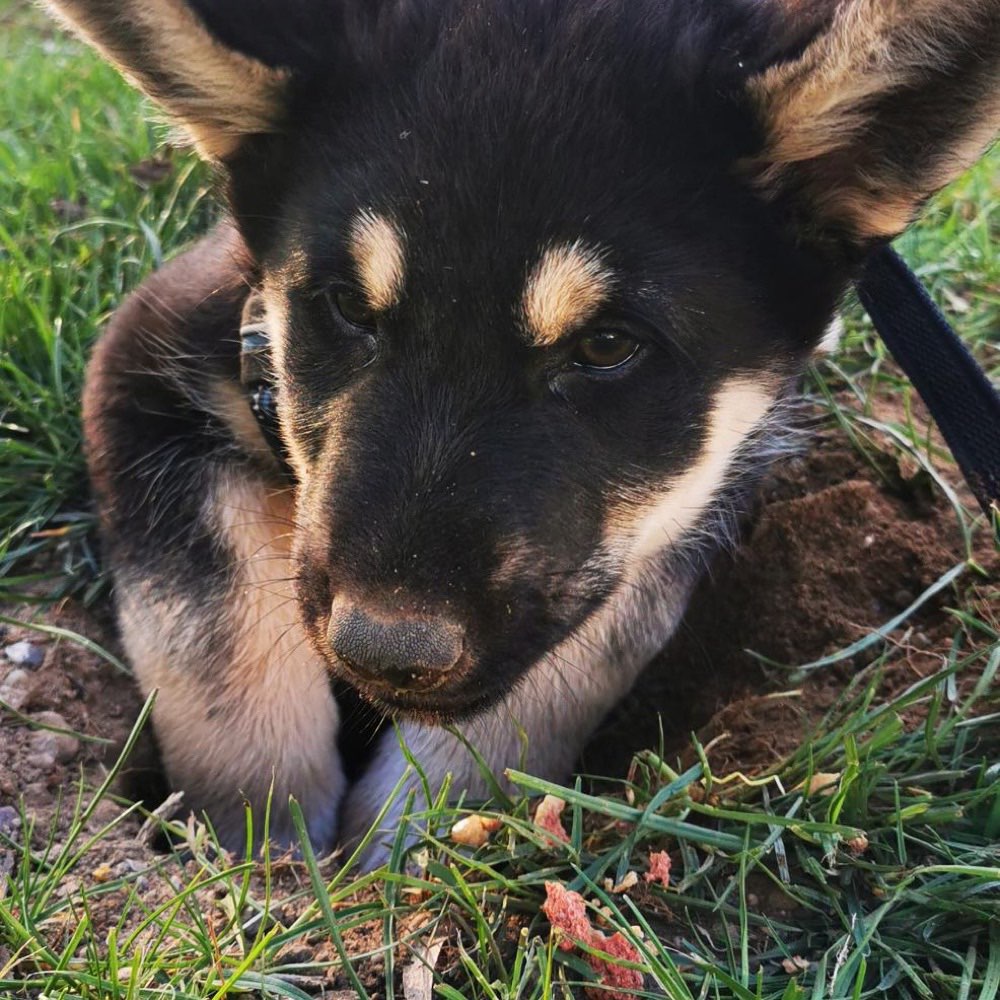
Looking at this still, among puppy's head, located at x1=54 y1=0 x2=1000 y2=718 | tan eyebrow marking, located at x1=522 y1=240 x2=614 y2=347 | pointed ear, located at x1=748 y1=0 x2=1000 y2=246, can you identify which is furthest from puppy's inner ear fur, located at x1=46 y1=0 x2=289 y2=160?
pointed ear, located at x1=748 y1=0 x2=1000 y2=246

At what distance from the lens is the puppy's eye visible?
206 cm

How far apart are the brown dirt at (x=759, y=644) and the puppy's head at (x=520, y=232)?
0.66 m

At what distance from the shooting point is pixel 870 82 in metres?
1.84

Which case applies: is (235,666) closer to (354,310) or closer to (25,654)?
(25,654)

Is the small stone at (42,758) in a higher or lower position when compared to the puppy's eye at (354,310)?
lower

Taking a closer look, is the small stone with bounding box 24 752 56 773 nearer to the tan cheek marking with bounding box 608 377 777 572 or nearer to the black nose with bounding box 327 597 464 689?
the black nose with bounding box 327 597 464 689

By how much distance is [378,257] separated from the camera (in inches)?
77.8

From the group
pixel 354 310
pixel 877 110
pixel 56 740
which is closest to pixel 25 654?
pixel 56 740

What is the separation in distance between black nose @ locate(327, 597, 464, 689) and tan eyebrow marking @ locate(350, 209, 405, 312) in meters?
0.51

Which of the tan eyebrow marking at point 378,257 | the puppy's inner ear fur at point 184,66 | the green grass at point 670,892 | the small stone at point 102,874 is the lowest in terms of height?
the small stone at point 102,874

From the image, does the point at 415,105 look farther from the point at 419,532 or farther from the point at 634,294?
the point at 419,532

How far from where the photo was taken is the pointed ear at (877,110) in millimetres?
1765

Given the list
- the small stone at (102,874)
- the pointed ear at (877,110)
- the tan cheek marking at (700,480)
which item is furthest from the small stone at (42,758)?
the pointed ear at (877,110)

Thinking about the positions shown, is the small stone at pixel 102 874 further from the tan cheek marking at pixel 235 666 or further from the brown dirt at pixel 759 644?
the tan cheek marking at pixel 235 666
